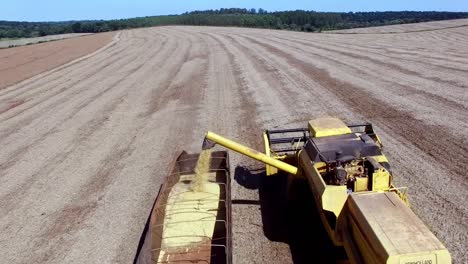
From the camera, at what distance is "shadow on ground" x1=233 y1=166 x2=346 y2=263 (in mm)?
6141

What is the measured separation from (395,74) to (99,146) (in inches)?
495

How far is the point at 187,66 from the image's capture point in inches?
1037

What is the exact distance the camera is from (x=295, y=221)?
23.4ft

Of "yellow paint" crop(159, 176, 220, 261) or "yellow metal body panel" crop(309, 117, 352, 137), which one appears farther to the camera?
"yellow metal body panel" crop(309, 117, 352, 137)

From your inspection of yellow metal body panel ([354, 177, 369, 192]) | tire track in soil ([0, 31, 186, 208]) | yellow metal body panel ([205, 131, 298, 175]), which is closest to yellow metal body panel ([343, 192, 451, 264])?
yellow metal body panel ([354, 177, 369, 192])

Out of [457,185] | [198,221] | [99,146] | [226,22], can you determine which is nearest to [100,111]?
[99,146]

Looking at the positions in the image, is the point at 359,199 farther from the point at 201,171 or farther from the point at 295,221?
the point at 201,171

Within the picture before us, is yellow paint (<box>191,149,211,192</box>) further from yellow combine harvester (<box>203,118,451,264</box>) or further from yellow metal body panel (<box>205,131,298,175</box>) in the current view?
yellow metal body panel (<box>205,131,298,175</box>)

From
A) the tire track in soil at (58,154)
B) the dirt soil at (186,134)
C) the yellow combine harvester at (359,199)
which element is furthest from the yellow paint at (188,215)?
the tire track in soil at (58,154)

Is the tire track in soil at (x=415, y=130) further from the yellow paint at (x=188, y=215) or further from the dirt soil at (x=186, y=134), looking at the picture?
the yellow paint at (x=188, y=215)

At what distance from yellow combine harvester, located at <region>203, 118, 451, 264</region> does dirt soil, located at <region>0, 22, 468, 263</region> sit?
1.13 meters

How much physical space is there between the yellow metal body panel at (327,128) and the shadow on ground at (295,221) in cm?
81

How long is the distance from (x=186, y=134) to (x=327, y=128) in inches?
225

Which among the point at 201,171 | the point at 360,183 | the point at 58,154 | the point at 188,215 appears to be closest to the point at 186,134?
the point at 58,154
